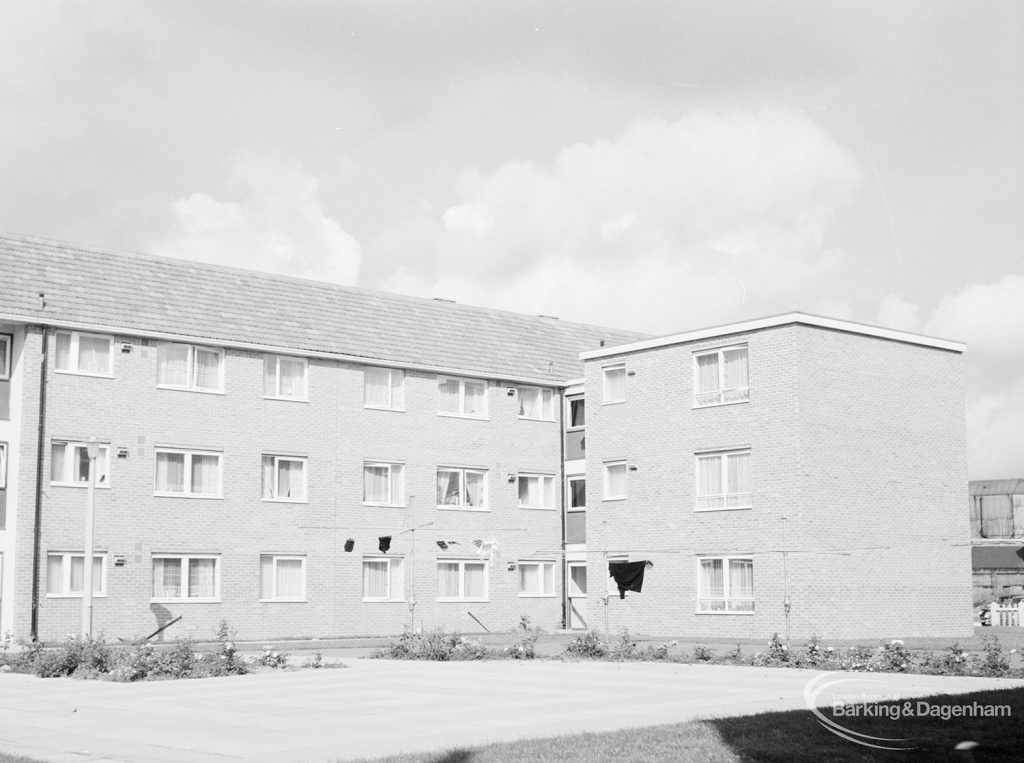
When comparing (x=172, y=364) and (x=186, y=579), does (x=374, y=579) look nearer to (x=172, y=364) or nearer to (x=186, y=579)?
(x=186, y=579)

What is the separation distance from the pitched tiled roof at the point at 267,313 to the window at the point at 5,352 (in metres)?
1.07

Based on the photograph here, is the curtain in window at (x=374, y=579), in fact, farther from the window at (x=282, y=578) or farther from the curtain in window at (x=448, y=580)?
the window at (x=282, y=578)

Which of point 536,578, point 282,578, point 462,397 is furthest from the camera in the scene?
point 536,578

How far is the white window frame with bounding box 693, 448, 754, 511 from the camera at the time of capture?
3500 centimetres

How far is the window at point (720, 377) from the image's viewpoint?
116ft

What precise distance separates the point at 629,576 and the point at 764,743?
24.1m

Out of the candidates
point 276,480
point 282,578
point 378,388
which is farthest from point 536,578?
point 276,480

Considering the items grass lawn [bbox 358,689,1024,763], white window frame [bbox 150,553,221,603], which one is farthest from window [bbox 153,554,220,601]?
grass lawn [bbox 358,689,1024,763]

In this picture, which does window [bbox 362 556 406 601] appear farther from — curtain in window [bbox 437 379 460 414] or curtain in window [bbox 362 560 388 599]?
curtain in window [bbox 437 379 460 414]

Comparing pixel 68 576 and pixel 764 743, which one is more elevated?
pixel 68 576

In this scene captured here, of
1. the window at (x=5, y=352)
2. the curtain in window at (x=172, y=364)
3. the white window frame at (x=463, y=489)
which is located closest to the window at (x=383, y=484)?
the white window frame at (x=463, y=489)

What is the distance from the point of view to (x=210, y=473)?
37.5 m

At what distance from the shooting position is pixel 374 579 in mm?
40281

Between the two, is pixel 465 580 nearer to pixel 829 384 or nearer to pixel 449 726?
pixel 829 384
